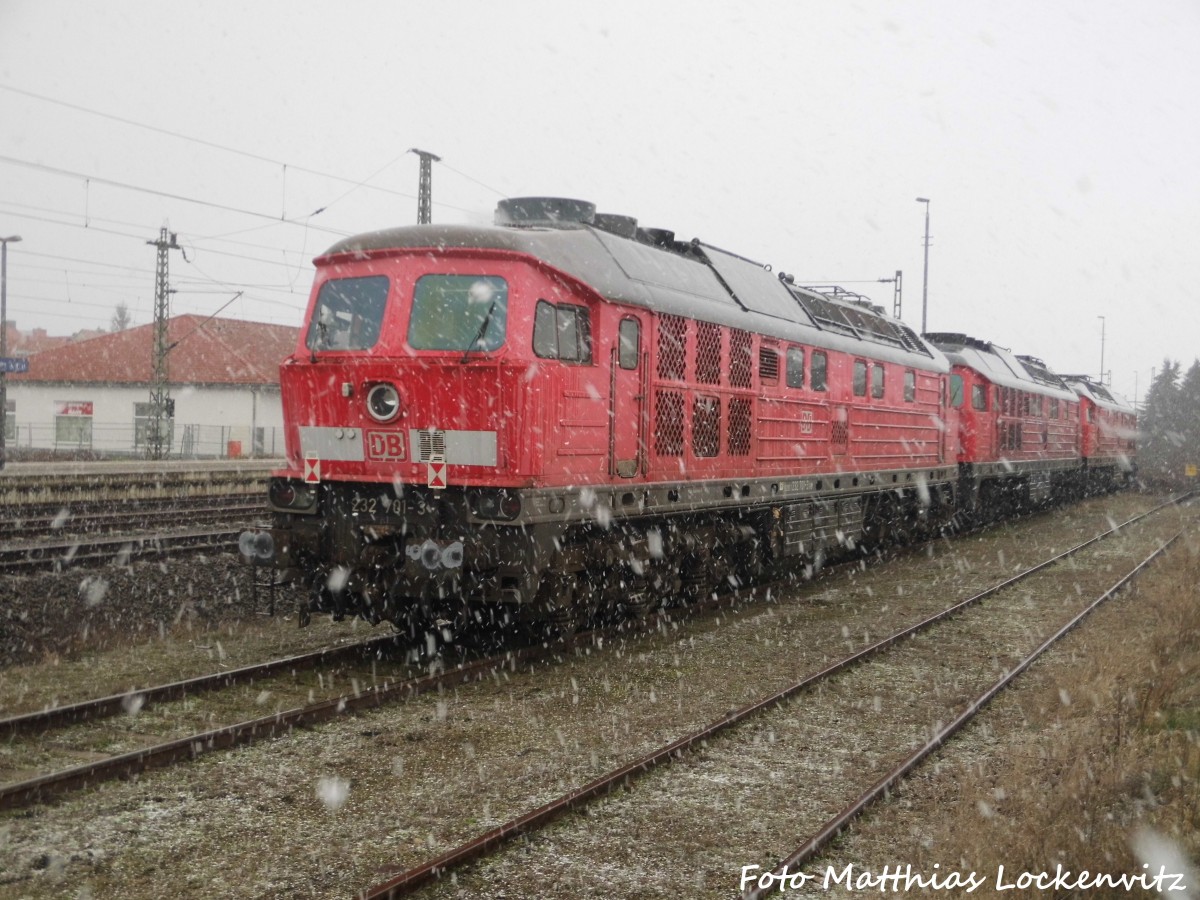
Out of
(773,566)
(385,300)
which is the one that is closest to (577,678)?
(385,300)

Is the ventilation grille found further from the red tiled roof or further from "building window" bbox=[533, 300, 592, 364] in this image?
the red tiled roof

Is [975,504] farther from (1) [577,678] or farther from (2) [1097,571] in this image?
(1) [577,678]

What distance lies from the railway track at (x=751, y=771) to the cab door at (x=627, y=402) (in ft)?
7.97

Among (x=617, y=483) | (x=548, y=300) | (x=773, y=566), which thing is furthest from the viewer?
(x=773, y=566)

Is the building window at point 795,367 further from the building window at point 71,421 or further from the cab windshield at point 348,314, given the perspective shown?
the building window at point 71,421

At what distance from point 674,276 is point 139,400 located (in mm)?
40390

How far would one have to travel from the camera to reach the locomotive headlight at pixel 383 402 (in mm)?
8562

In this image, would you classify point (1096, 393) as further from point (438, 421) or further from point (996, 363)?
point (438, 421)

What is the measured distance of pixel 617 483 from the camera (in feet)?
30.4

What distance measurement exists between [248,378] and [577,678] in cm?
4006

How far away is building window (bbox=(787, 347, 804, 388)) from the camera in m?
12.7

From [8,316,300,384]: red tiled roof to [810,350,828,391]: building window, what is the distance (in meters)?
34.7

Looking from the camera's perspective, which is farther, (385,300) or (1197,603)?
(1197,603)

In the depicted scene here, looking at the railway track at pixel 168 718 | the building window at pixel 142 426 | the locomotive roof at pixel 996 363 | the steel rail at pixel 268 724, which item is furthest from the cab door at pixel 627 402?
the building window at pixel 142 426
